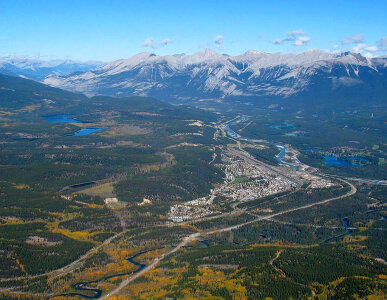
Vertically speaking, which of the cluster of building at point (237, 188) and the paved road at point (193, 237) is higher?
the cluster of building at point (237, 188)

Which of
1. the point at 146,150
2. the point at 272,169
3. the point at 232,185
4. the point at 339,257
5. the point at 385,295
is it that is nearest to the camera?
the point at 385,295

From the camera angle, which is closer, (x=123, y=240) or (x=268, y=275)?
(x=268, y=275)

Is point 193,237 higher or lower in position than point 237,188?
lower

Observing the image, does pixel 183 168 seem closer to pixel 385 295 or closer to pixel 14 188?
pixel 14 188

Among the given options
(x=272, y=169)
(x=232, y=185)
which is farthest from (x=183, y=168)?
(x=272, y=169)

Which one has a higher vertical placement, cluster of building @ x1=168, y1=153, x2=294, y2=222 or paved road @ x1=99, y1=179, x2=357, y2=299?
cluster of building @ x1=168, y1=153, x2=294, y2=222

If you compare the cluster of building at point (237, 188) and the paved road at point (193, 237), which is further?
the cluster of building at point (237, 188)

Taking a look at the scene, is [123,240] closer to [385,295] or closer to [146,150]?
[385,295]

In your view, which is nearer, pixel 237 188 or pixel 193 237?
pixel 193 237

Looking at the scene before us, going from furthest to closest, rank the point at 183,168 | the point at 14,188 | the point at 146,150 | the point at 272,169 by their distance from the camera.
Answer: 1. the point at 146,150
2. the point at 272,169
3. the point at 183,168
4. the point at 14,188

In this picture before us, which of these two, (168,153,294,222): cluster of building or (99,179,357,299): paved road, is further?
(168,153,294,222): cluster of building
